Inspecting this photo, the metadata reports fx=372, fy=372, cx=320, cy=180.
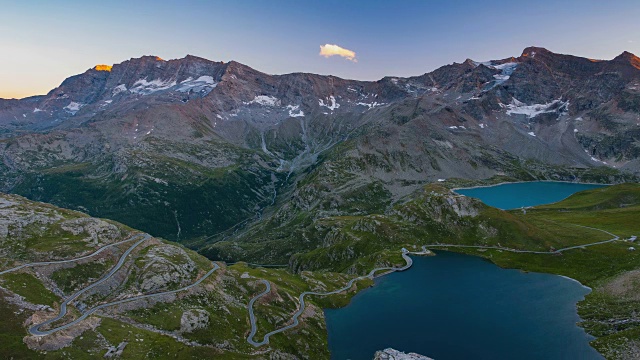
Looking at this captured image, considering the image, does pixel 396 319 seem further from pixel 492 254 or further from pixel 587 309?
pixel 492 254

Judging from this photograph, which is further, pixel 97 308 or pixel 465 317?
pixel 465 317

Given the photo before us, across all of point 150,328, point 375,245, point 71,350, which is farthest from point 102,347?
point 375,245

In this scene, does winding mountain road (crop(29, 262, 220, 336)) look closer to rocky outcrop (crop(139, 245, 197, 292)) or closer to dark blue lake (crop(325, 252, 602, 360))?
rocky outcrop (crop(139, 245, 197, 292))

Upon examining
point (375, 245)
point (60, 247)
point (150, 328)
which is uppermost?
point (60, 247)

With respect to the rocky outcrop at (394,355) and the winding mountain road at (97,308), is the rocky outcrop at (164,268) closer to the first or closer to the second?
the winding mountain road at (97,308)

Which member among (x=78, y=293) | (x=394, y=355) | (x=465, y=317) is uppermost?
(x=78, y=293)

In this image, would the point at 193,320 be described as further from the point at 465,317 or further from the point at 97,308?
the point at 465,317

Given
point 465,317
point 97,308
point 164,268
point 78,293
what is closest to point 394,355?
point 465,317

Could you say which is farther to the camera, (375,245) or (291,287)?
(375,245)
